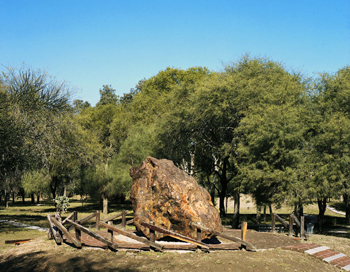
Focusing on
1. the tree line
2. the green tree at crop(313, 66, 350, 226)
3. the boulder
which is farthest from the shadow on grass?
the green tree at crop(313, 66, 350, 226)

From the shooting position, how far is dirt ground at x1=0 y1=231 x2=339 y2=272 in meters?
11.0

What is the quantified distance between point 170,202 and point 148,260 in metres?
2.89

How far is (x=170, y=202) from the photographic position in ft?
45.5

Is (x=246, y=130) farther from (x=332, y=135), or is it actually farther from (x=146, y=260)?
(x=146, y=260)

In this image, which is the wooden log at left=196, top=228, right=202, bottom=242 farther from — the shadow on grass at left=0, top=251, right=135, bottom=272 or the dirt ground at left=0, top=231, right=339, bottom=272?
the shadow on grass at left=0, top=251, right=135, bottom=272

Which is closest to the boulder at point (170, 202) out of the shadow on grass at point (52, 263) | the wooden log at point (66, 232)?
the wooden log at point (66, 232)

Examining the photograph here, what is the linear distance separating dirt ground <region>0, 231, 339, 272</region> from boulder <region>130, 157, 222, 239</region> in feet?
4.66

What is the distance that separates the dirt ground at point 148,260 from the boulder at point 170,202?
1.42 m

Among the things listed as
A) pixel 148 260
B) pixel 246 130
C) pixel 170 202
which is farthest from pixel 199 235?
pixel 246 130

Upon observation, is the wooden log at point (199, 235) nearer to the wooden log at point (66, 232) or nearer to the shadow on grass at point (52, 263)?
the shadow on grass at point (52, 263)

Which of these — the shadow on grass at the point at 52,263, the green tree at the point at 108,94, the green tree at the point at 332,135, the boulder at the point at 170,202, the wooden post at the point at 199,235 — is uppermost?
the green tree at the point at 108,94

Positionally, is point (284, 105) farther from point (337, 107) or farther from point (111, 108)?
point (111, 108)

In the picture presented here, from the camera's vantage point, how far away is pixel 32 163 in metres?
24.2

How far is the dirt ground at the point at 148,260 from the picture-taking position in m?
11.0
